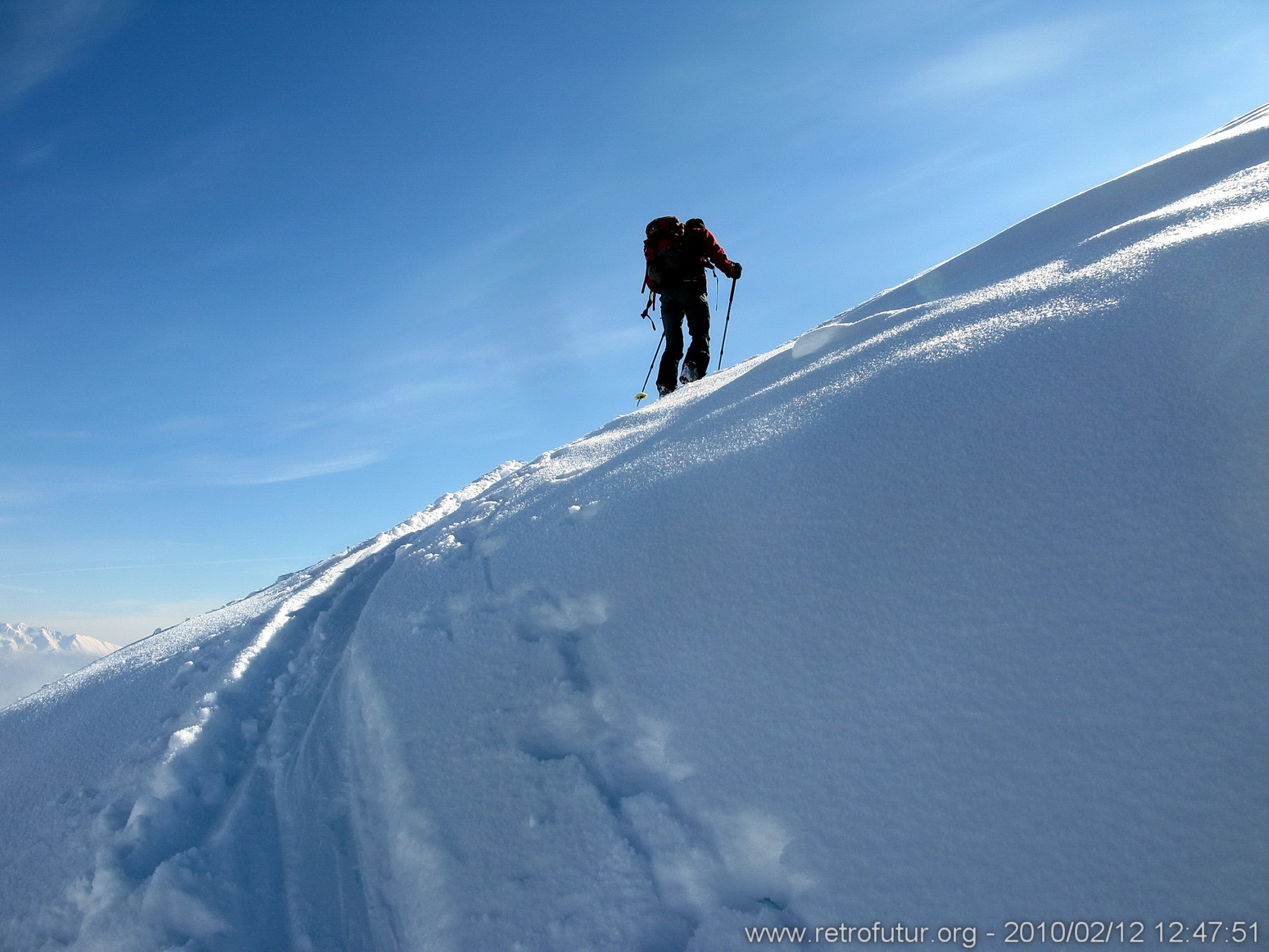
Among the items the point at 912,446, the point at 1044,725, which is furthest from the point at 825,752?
the point at 912,446

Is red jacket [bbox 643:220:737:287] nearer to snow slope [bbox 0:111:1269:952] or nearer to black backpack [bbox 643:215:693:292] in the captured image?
black backpack [bbox 643:215:693:292]

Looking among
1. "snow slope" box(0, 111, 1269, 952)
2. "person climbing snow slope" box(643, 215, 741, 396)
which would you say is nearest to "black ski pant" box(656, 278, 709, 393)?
"person climbing snow slope" box(643, 215, 741, 396)

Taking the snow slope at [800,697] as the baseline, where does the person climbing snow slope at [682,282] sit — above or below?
above

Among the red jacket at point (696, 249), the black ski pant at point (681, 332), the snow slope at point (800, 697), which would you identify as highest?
the red jacket at point (696, 249)

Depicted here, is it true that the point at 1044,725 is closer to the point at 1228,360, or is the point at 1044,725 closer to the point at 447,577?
the point at 1228,360

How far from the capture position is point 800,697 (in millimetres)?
2184

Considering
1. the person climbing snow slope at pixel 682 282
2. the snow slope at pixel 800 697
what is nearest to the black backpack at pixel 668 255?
the person climbing snow slope at pixel 682 282

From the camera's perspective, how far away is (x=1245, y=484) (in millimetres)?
2121

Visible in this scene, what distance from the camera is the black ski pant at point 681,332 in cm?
821

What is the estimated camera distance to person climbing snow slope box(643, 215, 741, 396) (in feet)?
26.8

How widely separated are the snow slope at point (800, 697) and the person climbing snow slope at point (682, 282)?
4.51 meters

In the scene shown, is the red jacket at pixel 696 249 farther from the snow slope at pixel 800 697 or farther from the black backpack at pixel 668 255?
the snow slope at pixel 800 697

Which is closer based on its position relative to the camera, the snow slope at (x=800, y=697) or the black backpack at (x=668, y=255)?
the snow slope at (x=800, y=697)

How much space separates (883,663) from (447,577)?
2366 millimetres
